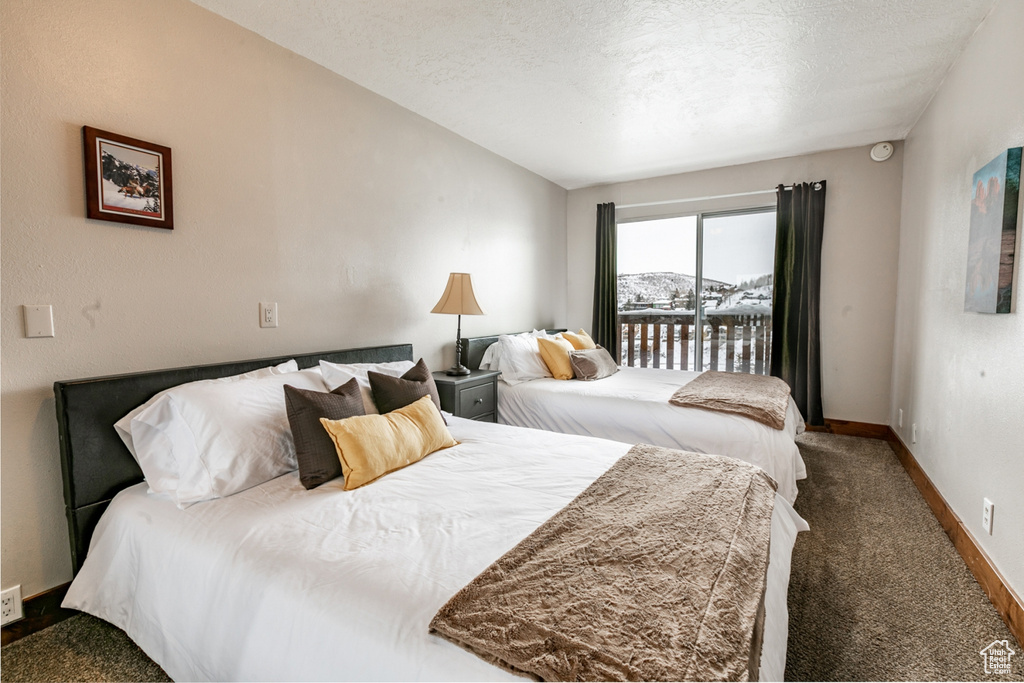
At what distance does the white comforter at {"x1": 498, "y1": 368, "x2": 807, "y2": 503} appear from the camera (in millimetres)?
2566

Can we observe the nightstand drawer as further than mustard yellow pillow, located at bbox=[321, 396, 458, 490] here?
Yes

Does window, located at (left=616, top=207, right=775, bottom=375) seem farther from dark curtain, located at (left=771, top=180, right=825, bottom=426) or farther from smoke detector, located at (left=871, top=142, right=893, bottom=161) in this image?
smoke detector, located at (left=871, top=142, right=893, bottom=161)

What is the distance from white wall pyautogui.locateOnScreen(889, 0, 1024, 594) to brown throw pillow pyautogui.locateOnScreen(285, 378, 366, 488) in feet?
8.24

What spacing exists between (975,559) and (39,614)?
12.1 feet

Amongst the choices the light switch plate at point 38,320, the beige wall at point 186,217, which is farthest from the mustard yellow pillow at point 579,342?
the light switch plate at point 38,320

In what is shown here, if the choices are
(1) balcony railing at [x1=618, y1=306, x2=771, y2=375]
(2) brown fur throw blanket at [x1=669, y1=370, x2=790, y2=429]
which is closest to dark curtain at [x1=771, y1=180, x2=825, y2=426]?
(1) balcony railing at [x1=618, y1=306, x2=771, y2=375]

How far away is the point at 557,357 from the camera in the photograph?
379cm

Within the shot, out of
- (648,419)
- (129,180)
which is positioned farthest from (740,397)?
(129,180)

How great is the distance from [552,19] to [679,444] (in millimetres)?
2300

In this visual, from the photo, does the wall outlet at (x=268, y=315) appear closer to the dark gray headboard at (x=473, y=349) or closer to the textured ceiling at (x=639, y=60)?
the textured ceiling at (x=639, y=60)

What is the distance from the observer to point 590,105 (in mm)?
3084

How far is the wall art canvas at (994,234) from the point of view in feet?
5.92

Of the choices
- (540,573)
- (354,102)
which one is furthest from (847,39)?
(540,573)

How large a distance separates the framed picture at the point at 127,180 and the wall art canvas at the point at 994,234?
3303 millimetres
